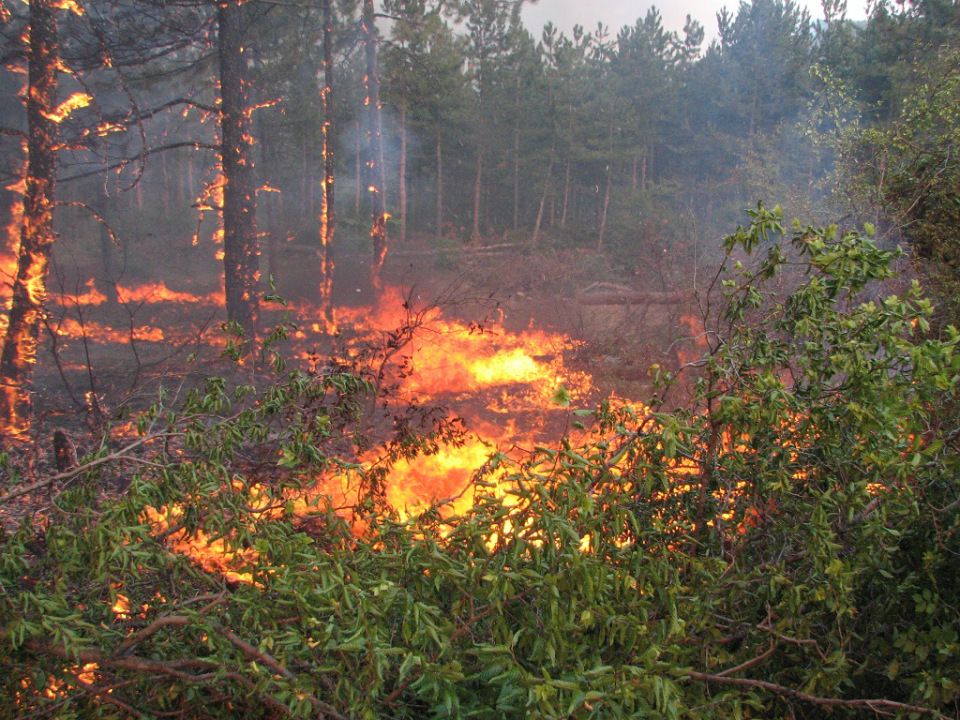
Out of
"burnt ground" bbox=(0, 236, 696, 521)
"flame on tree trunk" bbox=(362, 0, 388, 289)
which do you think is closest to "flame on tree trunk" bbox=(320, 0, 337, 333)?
"burnt ground" bbox=(0, 236, 696, 521)

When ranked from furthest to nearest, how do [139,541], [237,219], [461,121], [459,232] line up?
[459,232] → [461,121] → [237,219] → [139,541]

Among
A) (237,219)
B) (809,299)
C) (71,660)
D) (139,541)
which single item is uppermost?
(237,219)

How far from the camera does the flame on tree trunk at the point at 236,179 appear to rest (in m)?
14.1

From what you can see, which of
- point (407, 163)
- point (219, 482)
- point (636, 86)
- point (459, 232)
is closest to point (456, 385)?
point (219, 482)

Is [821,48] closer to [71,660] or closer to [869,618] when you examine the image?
[869,618]

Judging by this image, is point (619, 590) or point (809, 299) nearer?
point (619, 590)

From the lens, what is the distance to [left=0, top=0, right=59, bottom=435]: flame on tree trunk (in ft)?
31.7

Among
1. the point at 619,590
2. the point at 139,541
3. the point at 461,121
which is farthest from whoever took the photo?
the point at 461,121

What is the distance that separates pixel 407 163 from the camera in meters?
34.9

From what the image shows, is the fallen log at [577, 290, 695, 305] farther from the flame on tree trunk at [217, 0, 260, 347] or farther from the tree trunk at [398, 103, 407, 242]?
the tree trunk at [398, 103, 407, 242]

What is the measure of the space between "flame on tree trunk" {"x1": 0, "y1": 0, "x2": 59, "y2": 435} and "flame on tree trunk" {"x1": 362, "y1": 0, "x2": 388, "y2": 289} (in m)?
11.7

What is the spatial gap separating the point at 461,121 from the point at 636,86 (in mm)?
12048

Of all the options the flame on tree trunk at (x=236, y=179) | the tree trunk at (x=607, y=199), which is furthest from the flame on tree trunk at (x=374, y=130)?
the tree trunk at (x=607, y=199)

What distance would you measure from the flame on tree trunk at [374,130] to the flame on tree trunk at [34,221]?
11.7m
